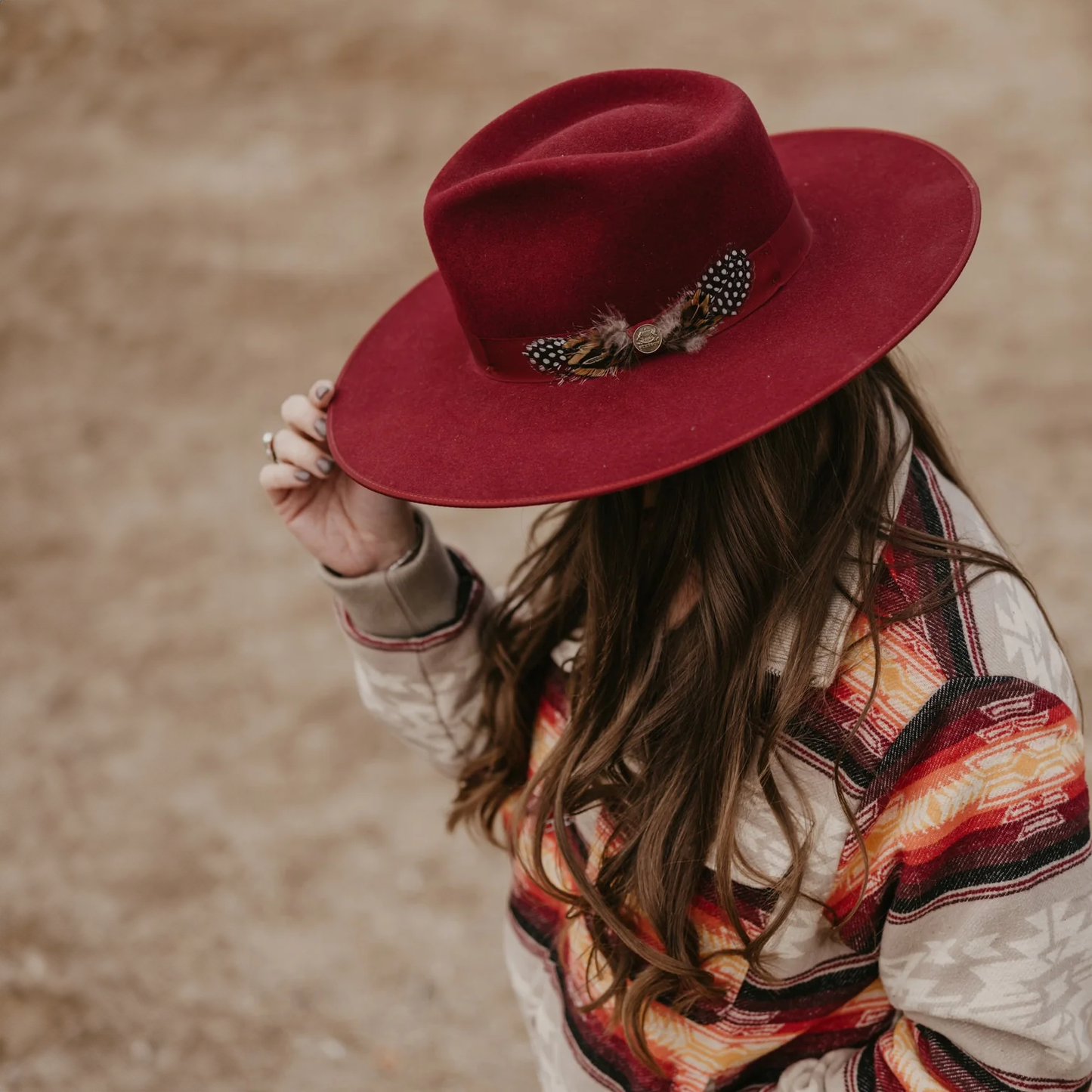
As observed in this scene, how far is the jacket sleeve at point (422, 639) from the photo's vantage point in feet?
5.47

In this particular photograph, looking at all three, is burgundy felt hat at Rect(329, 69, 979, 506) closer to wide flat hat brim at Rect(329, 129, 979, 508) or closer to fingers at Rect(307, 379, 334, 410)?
wide flat hat brim at Rect(329, 129, 979, 508)

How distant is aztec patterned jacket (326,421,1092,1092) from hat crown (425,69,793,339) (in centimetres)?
40

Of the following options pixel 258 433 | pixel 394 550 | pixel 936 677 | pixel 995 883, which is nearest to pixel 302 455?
pixel 394 550

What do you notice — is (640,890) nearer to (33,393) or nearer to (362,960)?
(362,960)

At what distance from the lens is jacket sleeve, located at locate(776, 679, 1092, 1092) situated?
1.12 m

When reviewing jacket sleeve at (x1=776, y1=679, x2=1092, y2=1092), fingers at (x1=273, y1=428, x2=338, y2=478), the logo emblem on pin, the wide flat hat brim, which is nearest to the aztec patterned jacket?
jacket sleeve at (x1=776, y1=679, x2=1092, y2=1092)

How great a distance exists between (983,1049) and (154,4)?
28.9 feet

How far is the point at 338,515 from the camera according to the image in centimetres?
167

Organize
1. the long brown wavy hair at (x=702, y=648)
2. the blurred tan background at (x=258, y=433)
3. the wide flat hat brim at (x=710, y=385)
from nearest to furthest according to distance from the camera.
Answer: the wide flat hat brim at (x=710, y=385), the long brown wavy hair at (x=702, y=648), the blurred tan background at (x=258, y=433)

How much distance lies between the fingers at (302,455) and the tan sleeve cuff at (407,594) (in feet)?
0.60

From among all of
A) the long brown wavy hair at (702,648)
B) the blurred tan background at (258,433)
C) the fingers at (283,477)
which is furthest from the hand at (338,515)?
the blurred tan background at (258,433)

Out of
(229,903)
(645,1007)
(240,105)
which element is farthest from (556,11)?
(645,1007)

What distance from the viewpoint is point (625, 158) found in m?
1.09

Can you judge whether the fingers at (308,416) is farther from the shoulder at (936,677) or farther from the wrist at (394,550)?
the shoulder at (936,677)
